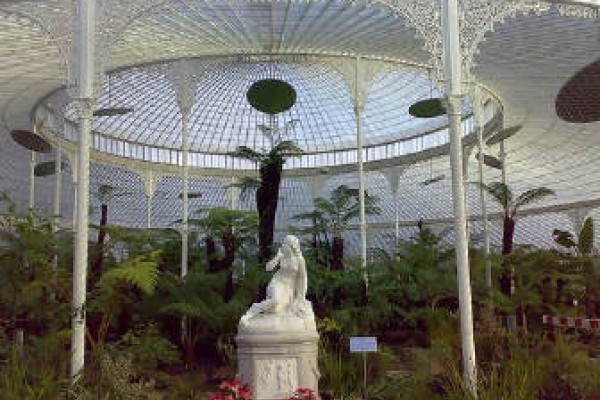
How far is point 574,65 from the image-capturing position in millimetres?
21484

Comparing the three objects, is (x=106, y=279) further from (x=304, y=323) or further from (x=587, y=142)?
(x=587, y=142)

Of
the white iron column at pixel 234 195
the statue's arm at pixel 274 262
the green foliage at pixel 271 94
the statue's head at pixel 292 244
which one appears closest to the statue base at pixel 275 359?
the statue's arm at pixel 274 262

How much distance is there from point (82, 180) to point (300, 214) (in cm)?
1229

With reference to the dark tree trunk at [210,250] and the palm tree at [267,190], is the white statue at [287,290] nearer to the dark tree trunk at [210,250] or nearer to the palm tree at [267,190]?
the palm tree at [267,190]

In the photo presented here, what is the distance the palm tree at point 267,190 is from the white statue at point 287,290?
6.13 metres

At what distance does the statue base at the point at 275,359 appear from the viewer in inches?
461

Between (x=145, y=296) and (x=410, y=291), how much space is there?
754cm

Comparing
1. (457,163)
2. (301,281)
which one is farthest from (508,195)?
(301,281)

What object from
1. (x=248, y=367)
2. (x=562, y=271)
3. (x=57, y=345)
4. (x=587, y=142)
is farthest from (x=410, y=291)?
(x=587, y=142)

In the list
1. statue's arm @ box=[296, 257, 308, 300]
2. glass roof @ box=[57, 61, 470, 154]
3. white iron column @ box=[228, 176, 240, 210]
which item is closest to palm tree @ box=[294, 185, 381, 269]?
statue's arm @ box=[296, 257, 308, 300]

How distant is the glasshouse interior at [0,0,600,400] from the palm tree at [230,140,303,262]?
0.21ft

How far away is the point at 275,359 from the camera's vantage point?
38.8 feet

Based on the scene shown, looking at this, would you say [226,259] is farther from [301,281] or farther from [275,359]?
[275,359]

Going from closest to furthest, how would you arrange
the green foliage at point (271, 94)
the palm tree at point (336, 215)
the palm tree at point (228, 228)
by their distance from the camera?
1. the palm tree at point (228, 228)
2. the palm tree at point (336, 215)
3. the green foliage at point (271, 94)
